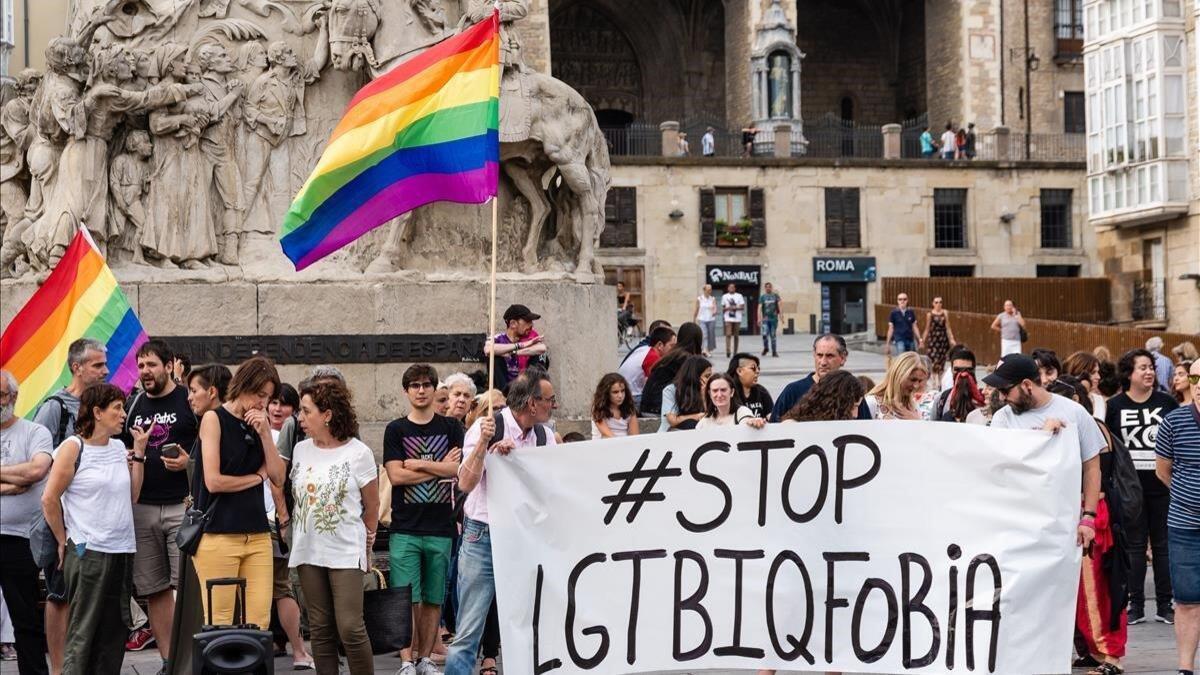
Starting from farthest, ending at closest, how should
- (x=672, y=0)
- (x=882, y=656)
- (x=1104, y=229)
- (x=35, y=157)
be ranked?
(x=672, y=0) → (x=1104, y=229) → (x=35, y=157) → (x=882, y=656)

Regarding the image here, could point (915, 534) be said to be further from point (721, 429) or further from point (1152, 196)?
point (1152, 196)

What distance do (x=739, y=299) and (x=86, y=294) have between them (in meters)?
26.9

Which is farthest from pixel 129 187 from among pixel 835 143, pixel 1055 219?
pixel 1055 219

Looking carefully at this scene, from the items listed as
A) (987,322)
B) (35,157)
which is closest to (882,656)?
(35,157)

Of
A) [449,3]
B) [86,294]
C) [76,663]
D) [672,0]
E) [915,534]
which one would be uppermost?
[672,0]

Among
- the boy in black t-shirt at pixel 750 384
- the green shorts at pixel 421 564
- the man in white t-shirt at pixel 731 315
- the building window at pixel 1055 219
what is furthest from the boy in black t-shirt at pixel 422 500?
Answer: the building window at pixel 1055 219

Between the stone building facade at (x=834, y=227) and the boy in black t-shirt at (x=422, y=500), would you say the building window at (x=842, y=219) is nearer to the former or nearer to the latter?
the stone building facade at (x=834, y=227)

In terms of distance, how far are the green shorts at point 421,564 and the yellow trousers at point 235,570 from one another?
0.79 metres

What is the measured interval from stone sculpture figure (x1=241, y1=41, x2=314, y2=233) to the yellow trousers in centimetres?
643

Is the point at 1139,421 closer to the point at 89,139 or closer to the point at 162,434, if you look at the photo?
the point at 162,434

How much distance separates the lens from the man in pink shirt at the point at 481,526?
8.64m

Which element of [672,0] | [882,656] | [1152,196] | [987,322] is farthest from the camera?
[672,0]

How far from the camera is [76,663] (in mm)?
8992

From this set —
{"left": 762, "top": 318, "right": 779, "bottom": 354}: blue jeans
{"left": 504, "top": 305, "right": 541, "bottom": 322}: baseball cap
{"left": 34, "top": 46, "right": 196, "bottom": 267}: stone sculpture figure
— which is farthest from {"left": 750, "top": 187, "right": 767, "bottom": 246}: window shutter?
{"left": 504, "top": 305, "right": 541, "bottom": 322}: baseball cap
